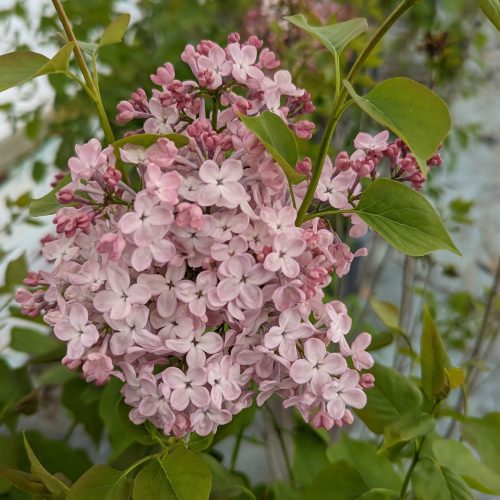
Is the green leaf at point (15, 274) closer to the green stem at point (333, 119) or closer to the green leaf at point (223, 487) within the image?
the green leaf at point (223, 487)

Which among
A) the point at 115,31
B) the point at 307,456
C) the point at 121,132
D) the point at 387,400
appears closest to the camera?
the point at 115,31

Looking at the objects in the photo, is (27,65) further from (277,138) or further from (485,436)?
(485,436)

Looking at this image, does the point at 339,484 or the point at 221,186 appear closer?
the point at 221,186

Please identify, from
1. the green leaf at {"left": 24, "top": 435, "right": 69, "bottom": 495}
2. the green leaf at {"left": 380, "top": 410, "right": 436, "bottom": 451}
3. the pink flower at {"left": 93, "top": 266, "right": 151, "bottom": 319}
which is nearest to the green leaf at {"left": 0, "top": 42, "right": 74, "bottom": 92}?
the pink flower at {"left": 93, "top": 266, "right": 151, "bottom": 319}

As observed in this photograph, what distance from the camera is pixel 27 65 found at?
0.37 meters

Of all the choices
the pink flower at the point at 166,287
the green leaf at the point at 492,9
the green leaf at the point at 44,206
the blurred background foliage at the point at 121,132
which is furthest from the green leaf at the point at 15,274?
the green leaf at the point at 492,9

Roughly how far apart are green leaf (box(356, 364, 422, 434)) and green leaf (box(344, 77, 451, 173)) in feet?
0.87

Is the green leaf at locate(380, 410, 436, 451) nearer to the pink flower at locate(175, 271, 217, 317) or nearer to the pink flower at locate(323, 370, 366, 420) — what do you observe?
the pink flower at locate(323, 370, 366, 420)

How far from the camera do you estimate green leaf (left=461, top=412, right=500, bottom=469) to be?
524 mm

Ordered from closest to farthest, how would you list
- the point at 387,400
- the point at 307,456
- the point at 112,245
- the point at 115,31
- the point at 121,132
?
the point at 112,245, the point at 115,31, the point at 387,400, the point at 307,456, the point at 121,132

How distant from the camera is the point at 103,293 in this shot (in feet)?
1.14

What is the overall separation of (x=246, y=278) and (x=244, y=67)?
14 centimetres

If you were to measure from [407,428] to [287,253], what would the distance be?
0.66ft

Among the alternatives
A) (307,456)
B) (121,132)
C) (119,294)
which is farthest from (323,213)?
(121,132)
